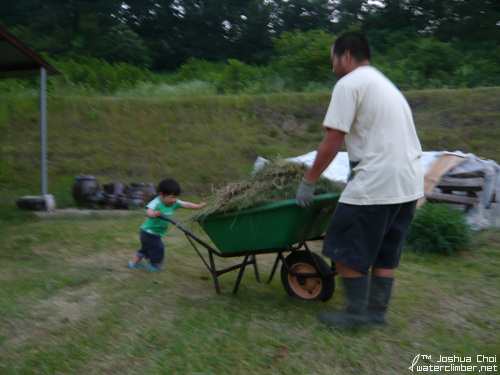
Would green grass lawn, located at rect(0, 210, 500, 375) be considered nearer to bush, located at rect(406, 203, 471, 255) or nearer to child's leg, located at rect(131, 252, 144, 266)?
child's leg, located at rect(131, 252, 144, 266)

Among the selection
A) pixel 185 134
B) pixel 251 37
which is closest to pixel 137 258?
pixel 185 134

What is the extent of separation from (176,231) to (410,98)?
7.82 metres

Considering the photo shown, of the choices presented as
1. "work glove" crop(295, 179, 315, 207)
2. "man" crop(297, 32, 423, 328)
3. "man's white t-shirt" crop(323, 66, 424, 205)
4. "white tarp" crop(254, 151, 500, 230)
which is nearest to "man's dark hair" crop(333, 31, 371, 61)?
"man" crop(297, 32, 423, 328)

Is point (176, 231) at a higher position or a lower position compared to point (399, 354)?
lower

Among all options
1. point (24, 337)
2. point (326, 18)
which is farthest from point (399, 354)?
point (326, 18)

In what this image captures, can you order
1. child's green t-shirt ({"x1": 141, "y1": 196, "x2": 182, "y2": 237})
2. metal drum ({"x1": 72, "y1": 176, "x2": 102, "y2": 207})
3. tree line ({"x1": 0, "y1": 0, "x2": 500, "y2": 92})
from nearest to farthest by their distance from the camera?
child's green t-shirt ({"x1": 141, "y1": 196, "x2": 182, "y2": 237}) → metal drum ({"x1": 72, "y1": 176, "x2": 102, "y2": 207}) → tree line ({"x1": 0, "y1": 0, "x2": 500, "y2": 92})

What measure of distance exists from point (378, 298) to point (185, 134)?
30.2ft

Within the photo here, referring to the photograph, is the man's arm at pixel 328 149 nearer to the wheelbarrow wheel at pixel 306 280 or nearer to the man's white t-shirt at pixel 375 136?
the man's white t-shirt at pixel 375 136

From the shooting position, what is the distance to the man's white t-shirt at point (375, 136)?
3344mm

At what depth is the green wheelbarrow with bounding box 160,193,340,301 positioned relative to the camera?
3.78m

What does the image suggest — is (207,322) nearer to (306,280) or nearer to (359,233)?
(306,280)

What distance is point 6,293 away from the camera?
4.38 meters

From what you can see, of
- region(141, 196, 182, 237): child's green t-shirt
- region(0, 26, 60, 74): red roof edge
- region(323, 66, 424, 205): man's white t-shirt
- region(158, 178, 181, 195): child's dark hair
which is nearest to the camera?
region(323, 66, 424, 205): man's white t-shirt

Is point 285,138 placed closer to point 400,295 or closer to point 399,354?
Result: point 400,295
